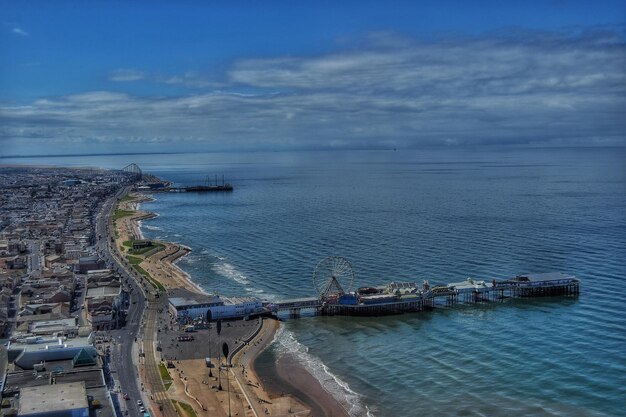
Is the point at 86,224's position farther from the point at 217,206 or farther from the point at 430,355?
the point at 430,355

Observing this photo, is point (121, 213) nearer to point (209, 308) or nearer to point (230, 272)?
point (230, 272)

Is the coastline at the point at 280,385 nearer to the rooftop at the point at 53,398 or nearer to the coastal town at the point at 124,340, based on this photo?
the coastal town at the point at 124,340

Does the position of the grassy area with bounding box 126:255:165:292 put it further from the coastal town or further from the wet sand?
the wet sand

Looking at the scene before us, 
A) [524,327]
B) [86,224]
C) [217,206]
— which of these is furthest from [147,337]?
[217,206]

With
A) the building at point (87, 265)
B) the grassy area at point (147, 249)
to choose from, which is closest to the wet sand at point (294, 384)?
the building at point (87, 265)

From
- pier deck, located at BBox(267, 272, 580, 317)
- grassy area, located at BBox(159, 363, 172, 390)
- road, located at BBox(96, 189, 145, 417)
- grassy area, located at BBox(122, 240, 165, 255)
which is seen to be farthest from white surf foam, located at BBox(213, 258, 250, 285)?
grassy area, located at BBox(159, 363, 172, 390)

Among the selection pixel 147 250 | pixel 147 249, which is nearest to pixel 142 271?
pixel 147 250
